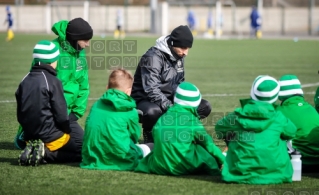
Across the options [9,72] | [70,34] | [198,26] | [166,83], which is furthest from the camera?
[198,26]

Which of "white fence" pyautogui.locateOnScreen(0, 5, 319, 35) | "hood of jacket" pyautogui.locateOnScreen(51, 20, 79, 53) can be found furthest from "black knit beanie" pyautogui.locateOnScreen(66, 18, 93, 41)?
"white fence" pyautogui.locateOnScreen(0, 5, 319, 35)

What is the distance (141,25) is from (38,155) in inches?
2208

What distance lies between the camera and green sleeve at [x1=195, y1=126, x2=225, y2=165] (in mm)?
7027

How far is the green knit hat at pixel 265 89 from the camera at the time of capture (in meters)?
6.71

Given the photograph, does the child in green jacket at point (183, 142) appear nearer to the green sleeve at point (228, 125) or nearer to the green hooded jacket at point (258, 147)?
the green sleeve at point (228, 125)

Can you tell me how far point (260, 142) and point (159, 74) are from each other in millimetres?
2578

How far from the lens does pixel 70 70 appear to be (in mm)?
8523

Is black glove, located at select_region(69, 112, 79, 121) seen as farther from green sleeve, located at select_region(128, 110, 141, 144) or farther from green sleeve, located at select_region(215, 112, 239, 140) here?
green sleeve, located at select_region(215, 112, 239, 140)

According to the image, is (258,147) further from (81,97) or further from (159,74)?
(81,97)

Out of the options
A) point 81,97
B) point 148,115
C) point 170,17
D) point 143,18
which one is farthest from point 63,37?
point 143,18

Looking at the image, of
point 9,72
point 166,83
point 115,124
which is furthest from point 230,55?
point 115,124

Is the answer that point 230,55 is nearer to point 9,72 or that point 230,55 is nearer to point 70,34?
point 9,72

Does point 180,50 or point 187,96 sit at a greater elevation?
point 180,50

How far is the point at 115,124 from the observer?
7398mm
